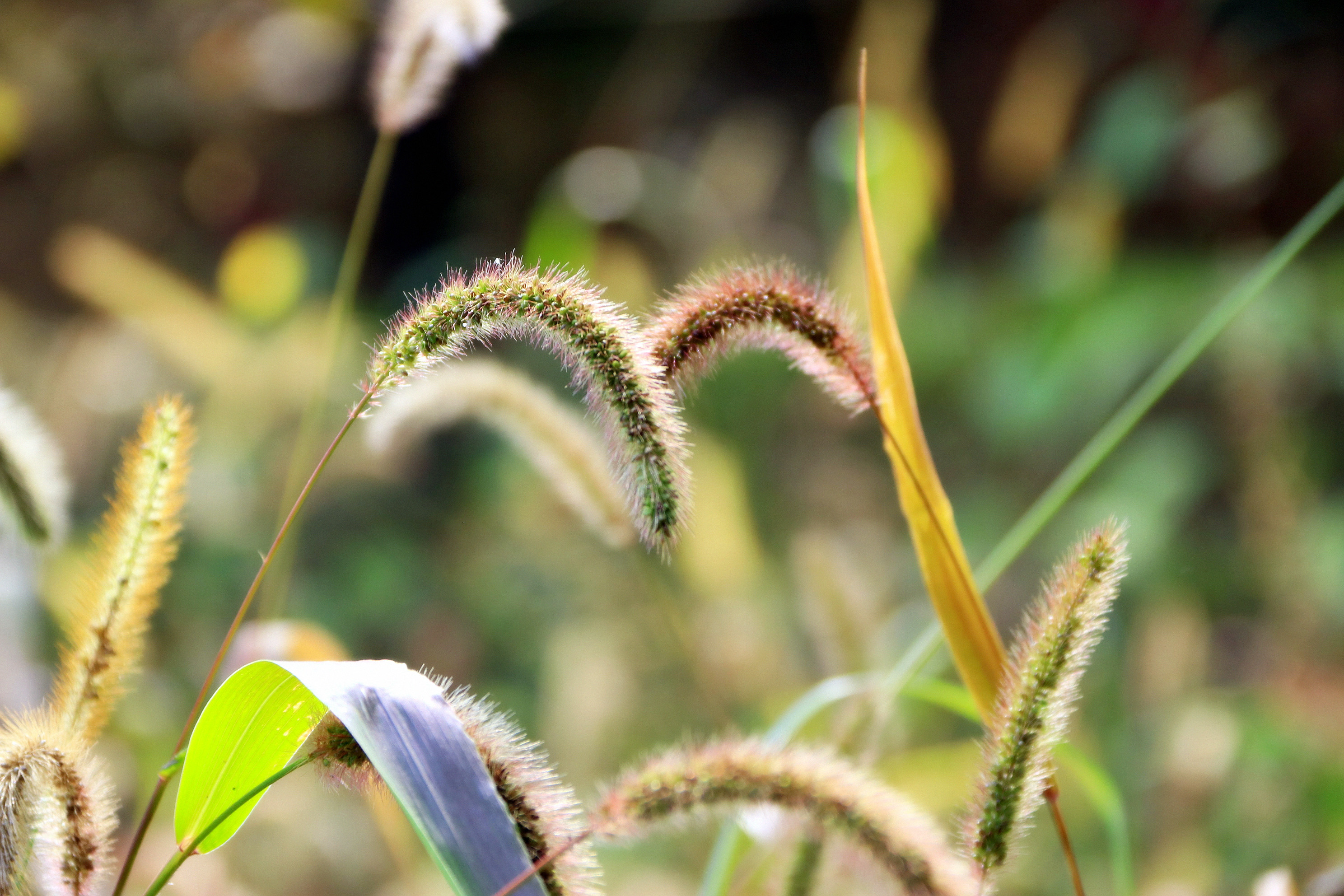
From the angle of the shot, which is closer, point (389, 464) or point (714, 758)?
point (714, 758)

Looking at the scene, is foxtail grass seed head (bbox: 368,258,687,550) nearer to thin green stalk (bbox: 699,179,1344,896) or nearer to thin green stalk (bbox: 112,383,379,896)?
thin green stalk (bbox: 112,383,379,896)

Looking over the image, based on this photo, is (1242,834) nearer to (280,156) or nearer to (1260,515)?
(1260,515)

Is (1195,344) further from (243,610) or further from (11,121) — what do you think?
(11,121)

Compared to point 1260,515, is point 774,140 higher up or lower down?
higher up

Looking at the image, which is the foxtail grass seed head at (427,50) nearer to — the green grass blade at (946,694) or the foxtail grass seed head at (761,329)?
the foxtail grass seed head at (761,329)

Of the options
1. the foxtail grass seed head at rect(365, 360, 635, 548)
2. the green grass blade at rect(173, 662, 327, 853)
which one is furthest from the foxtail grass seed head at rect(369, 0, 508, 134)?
the green grass blade at rect(173, 662, 327, 853)

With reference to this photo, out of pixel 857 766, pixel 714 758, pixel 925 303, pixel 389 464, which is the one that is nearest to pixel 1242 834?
pixel 857 766

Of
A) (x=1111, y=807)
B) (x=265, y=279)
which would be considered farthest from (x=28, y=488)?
(x=265, y=279)
